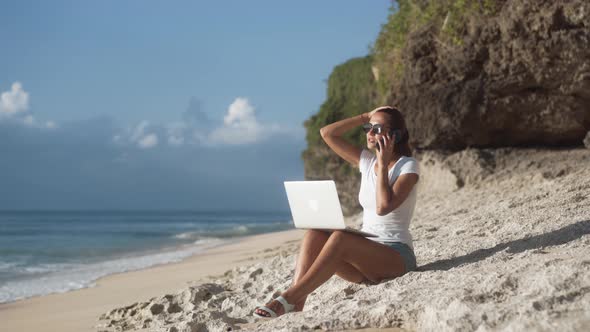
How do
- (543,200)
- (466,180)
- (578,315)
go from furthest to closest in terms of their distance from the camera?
(466,180)
(543,200)
(578,315)

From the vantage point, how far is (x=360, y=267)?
13.9ft

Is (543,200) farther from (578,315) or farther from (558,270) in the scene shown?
(578,315)

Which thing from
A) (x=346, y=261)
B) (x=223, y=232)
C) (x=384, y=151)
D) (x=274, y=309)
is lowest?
(x=223, y=232)

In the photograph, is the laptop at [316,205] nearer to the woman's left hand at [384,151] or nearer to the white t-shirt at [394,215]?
the white t-shirt at [394,215]

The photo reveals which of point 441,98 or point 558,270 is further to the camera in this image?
point 441,98

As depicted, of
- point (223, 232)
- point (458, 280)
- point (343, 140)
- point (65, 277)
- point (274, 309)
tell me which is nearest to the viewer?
point (458, 280)

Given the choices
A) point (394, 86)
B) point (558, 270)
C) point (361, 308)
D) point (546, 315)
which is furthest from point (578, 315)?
point (394, 86)

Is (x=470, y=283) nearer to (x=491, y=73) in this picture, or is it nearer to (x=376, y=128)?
(x=376, y=128)

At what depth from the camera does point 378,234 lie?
4320 millimetres

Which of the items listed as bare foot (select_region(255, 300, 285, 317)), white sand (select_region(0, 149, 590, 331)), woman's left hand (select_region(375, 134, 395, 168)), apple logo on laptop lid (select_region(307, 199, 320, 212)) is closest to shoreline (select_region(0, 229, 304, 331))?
white sand (select_region(0, 149, 590, 331))

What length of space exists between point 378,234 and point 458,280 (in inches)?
30.1

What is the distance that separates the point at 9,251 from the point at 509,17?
50.4 feet

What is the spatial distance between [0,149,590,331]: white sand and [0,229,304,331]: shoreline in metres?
0.03

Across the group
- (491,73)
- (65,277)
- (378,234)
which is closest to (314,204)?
(378,234)
